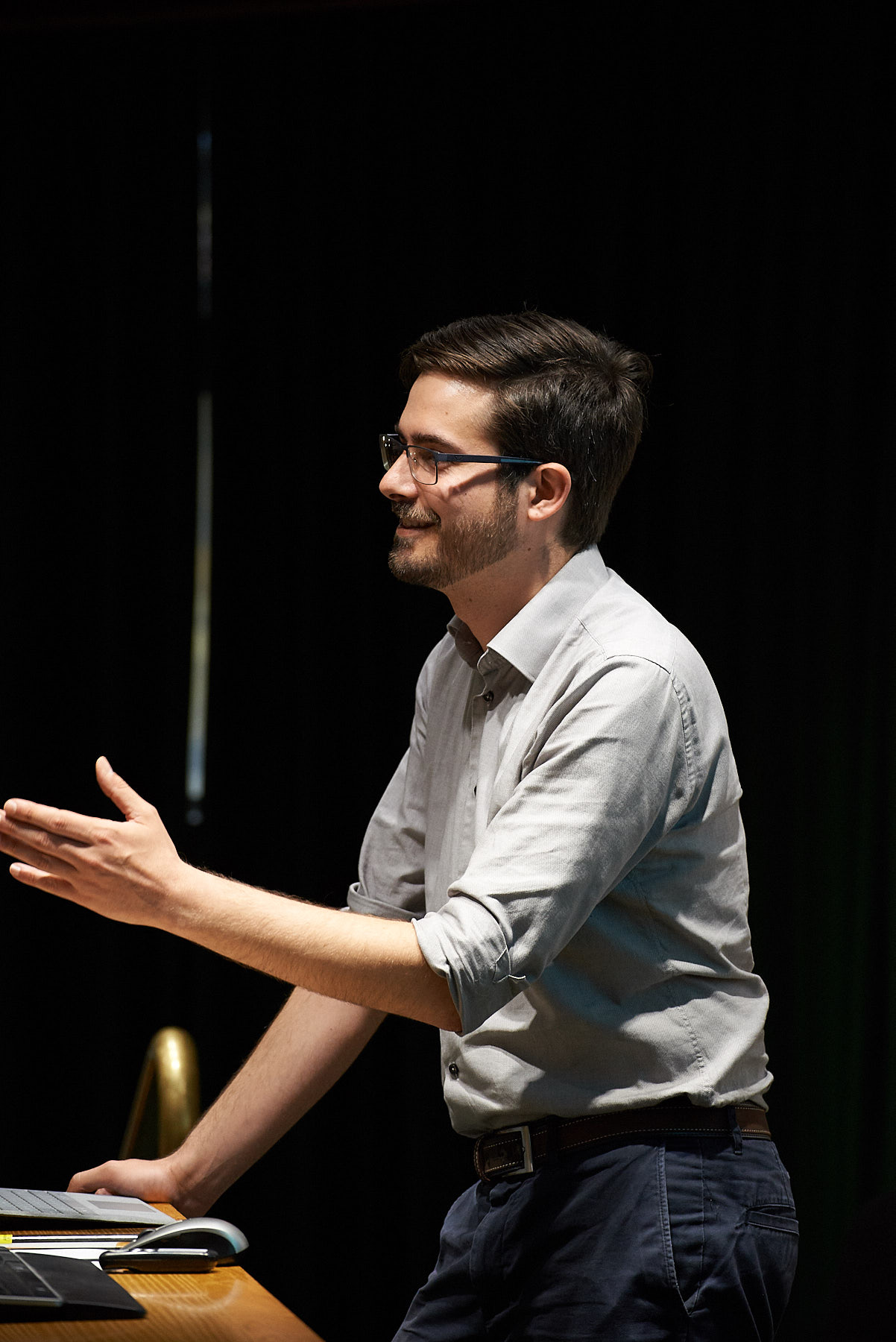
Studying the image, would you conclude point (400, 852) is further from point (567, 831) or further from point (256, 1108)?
point (567, 831)

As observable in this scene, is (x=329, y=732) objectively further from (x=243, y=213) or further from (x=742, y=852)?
(x=742, y=852)

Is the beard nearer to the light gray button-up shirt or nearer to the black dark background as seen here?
the light gray button-up shirt

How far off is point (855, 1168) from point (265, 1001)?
49.5 inches

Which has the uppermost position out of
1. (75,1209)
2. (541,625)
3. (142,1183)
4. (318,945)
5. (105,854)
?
(541,625)

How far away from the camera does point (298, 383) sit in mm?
2971

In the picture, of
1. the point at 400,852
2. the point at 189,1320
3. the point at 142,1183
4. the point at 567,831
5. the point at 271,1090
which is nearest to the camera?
the point at 189,1320

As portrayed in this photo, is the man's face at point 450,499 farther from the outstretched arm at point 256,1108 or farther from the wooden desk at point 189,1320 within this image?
the wooden desk at point 189,1320

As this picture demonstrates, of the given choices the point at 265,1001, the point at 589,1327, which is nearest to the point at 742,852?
the point at 589,1327

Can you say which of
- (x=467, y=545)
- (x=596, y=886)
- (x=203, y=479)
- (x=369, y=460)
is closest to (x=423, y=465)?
(x=467, y=545)

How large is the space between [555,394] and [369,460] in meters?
1.29

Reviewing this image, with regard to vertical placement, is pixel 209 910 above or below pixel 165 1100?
above

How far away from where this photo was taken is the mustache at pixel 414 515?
167 centimetres

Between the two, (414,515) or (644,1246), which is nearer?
(644,1246)

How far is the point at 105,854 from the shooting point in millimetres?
1174
